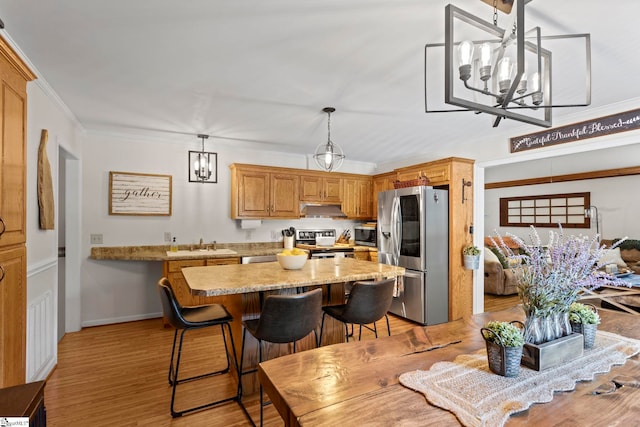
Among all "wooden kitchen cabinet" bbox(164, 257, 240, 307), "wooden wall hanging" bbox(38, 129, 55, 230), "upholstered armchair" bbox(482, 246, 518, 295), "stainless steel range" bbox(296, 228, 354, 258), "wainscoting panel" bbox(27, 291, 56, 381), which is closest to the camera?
"wainscoting panel" bbox(27, 291, 56, 381)

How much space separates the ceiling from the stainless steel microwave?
221 cm

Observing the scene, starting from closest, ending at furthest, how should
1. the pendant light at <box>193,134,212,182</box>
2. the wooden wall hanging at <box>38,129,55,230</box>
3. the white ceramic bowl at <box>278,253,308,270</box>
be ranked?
the wooden wall hanging at <box>38,129,55,230</box>
the white ceramic bowl at <box>278,253,308,270</box>
the pendant light at <box>193,134,212,182</box>

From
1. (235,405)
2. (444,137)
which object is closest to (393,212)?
(444,137)

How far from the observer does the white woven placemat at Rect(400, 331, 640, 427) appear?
35.5 inches

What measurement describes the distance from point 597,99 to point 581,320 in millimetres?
2632

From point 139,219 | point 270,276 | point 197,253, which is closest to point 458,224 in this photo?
point 270,276

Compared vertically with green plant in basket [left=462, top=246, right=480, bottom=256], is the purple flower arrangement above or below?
above

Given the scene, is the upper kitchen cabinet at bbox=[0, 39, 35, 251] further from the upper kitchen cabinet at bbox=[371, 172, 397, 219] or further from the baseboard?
the upper kitchen cabinet at bbox=[371, 172, 397, 219]

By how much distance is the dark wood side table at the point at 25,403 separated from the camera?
1.13 metres

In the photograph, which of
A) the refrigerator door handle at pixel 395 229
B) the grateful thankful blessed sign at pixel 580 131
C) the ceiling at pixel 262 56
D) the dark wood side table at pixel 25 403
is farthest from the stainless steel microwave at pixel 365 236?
the dark wood side table at pixel 25 403

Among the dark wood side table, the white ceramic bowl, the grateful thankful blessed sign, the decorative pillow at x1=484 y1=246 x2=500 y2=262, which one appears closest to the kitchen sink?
the white ceramic bowl

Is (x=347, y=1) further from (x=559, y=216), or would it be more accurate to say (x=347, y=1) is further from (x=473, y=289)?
(x=559, y=216)

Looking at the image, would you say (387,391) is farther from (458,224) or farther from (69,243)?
(69,243)

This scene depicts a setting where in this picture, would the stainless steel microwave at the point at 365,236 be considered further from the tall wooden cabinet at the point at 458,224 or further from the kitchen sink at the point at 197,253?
the kitchen sink at the point at 197,253
